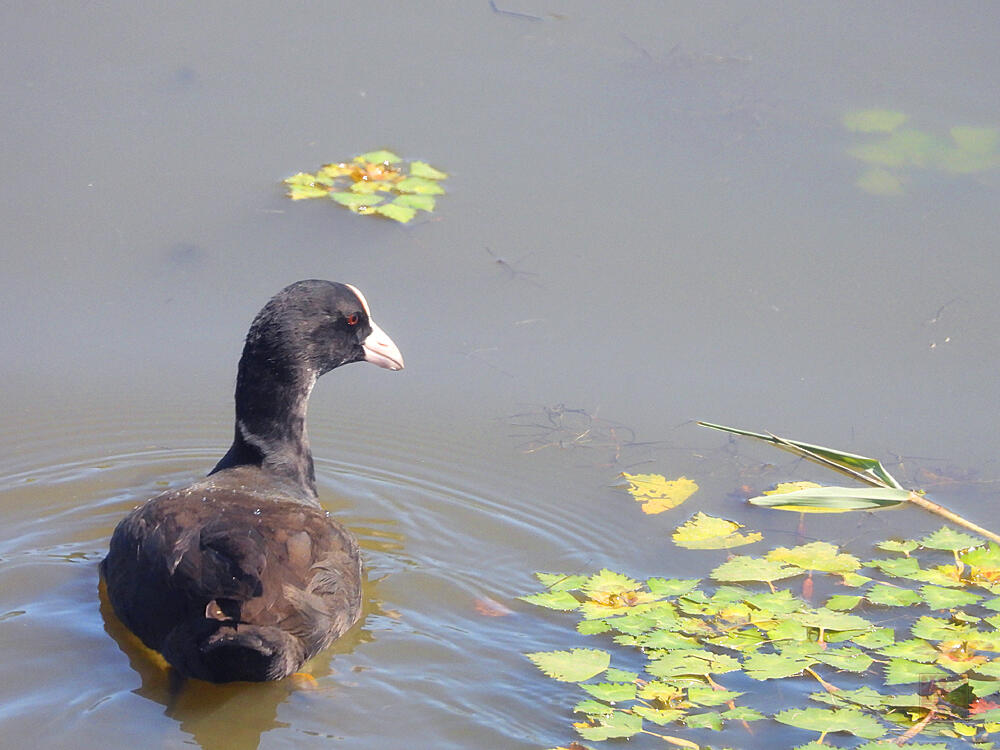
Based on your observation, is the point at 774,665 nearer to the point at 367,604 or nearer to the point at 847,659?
the point at 847,659

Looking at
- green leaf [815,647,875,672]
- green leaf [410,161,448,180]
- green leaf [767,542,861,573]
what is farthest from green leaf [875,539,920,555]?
green leaf [410,161,448,180]

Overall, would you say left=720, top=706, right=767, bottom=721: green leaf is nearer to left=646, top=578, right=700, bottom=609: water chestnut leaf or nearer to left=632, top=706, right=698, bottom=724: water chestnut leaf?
left=632, top=706, right=698, bottom=724: water chestnut leaf

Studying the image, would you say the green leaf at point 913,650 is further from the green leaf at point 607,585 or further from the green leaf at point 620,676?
the green leaf at point 607,585

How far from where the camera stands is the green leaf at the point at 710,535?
502 cm

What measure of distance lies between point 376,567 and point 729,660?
1690 millimetres

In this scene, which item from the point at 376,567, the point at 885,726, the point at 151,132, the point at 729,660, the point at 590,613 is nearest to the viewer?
the point at 885,726

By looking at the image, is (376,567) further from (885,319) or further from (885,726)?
(885,319)

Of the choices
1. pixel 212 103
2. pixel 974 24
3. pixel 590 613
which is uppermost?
pixel 974 24

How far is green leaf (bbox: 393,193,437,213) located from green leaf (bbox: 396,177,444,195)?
0.05 m

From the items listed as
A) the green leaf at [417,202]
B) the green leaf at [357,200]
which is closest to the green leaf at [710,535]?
the green leaf at [417,202]

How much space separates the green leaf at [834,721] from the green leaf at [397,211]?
4.06m

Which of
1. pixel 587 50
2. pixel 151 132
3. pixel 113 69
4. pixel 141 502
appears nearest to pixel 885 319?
pixel 587 50

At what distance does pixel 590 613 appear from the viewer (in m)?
4.43

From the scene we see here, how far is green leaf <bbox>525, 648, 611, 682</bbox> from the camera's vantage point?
3.99m
